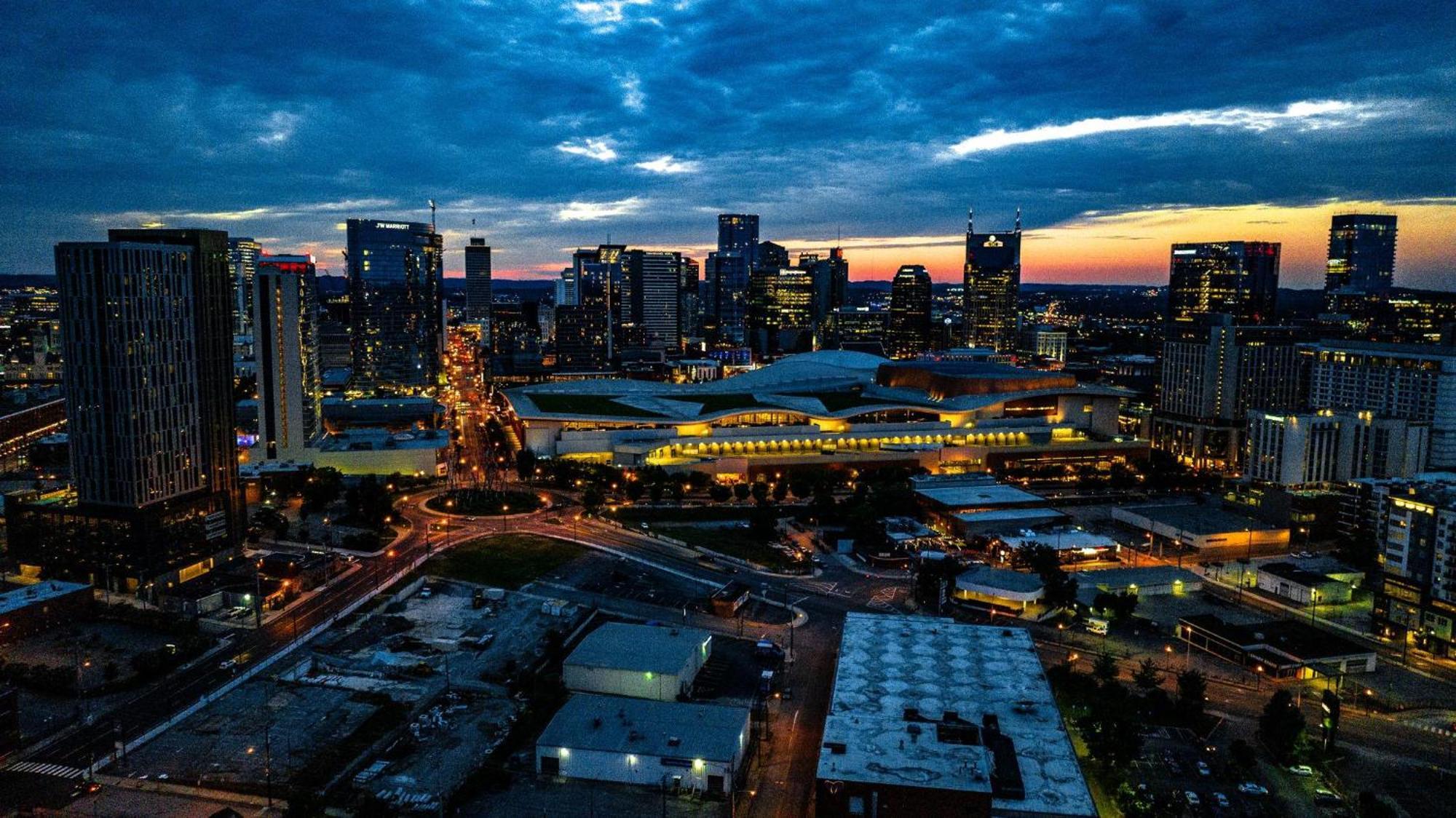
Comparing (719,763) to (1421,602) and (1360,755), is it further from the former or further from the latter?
(1421,602)

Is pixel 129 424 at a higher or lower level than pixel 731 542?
higher

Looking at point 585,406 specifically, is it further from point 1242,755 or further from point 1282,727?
point 1282,727

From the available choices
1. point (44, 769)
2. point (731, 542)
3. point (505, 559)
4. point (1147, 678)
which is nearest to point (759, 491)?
point (731, 542)

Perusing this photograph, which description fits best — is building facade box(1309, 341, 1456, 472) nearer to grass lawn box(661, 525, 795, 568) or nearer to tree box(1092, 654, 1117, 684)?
grass lawn box(661, 525, 795, 568)

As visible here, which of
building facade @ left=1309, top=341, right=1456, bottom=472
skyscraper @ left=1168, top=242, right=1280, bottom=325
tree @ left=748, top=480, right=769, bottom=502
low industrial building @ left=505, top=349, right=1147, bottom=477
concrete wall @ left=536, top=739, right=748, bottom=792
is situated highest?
skyscraper @ left=1168, top=242, right=1280, bottom=325

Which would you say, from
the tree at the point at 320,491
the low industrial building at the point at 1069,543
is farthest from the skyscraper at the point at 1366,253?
the tree at the point at 320,491

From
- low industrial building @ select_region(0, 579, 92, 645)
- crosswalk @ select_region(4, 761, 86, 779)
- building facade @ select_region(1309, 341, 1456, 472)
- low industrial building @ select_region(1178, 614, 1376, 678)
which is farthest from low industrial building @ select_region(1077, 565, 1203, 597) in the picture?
low industrial building @ select_region(0, 579, 92, 645)
